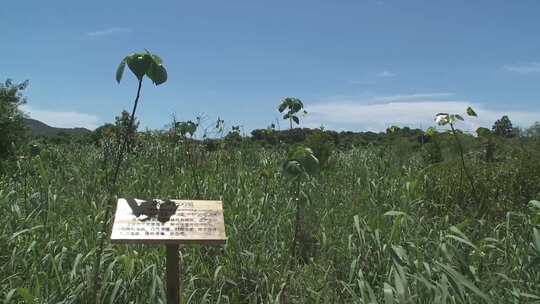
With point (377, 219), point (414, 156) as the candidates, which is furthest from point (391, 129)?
point (377, 219)

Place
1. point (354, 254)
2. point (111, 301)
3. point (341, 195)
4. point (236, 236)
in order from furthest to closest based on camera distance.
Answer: point (341, 195), point (236, 236), point (354, 254), point (111, 301)

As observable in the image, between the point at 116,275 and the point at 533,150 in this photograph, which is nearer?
the point at 116,275

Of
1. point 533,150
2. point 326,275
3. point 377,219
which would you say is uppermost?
point 533,150

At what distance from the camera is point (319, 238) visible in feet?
13.7

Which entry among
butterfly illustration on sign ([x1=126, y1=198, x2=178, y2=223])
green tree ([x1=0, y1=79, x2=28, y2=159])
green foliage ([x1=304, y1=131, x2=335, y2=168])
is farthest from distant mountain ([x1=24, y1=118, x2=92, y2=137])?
butterfly illustration on sign ([x1=126, y1=198, x2=178, y2=223])

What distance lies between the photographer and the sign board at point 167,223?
2652 millimetres

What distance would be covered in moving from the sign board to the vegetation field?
0.37 meters

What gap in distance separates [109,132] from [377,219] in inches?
249

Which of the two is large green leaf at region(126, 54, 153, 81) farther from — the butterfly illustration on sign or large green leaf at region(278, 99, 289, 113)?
large green leaf at region(278, 99, 289, 113)

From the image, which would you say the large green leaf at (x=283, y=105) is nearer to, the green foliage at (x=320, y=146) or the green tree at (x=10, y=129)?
the green foliage at (x=320, y=146)

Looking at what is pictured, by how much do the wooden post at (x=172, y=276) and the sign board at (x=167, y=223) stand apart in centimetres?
8

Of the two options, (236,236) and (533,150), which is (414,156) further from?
(236,236)

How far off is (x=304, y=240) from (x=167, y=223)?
1.60 m

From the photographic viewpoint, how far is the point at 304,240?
13.5 feet
